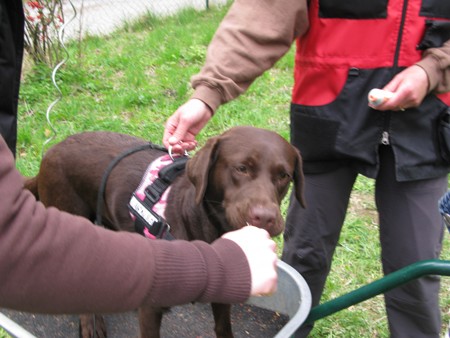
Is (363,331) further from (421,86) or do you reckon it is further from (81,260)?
(81,260)

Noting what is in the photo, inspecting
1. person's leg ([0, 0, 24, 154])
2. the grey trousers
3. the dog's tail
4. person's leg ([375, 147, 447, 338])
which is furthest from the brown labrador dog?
person's leg ([0, 0, 24, 154])

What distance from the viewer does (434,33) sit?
174 cm

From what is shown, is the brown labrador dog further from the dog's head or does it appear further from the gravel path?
the gravel path

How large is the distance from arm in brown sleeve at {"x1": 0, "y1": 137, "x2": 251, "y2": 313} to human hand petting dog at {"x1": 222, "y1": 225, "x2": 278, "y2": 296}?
0.07ft

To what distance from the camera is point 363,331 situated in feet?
9.02

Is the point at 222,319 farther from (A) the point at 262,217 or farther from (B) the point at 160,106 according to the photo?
(B) the point at 160,106

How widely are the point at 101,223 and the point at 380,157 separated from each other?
140cm

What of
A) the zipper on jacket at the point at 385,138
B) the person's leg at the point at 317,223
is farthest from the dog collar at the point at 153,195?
the zipper on jacket at the point at 385,138

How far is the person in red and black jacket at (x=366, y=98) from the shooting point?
175 cm

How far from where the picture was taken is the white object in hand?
1.66 metres

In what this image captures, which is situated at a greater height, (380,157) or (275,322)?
(380,157)

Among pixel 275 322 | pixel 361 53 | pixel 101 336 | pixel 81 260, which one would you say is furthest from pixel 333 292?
pixel 81 260

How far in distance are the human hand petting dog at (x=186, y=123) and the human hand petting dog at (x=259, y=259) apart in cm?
84

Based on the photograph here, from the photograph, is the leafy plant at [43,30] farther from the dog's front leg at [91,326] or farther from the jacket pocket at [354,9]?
the jacket pocket at [354,9]
